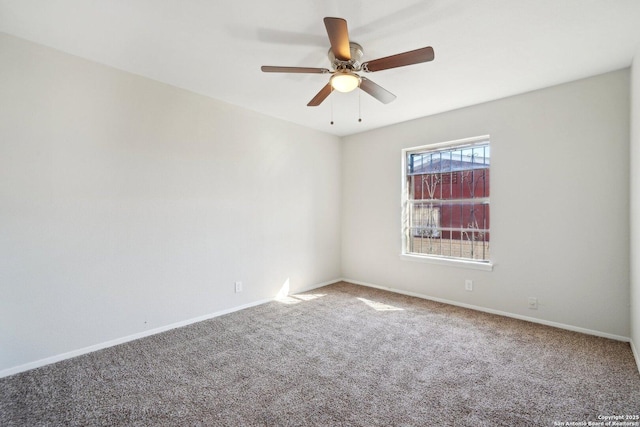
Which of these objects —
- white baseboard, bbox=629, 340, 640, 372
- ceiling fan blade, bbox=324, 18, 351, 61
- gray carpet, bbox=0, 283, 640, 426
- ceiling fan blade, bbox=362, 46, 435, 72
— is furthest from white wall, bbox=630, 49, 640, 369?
ceiling fan blade, bbox=324, 18, 351, 61

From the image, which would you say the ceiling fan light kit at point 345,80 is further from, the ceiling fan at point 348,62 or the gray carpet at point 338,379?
the gray carpet at point 338,379

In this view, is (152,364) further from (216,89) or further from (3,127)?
(216,89)

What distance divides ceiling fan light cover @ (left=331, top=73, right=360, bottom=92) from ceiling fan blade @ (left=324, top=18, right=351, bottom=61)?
123 mm

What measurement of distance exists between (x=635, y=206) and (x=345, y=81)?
101 inches

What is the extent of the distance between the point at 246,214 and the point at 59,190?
1771 millimetres

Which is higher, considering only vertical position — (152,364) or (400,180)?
(400,180)

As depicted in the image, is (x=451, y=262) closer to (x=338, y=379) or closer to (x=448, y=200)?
(x=448, y=200)

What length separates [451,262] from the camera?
12.2ft

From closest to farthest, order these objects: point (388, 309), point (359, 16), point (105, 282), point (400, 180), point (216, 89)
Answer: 1. point (359, 16)
2. point (105, 282)
3. point (216, 89)
4. point (388, 309)
5. point (400, 180)

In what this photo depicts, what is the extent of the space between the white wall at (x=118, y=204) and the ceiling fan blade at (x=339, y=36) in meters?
1.94

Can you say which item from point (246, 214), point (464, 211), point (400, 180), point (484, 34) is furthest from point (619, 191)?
point (246, 214)

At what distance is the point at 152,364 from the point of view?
2.28m

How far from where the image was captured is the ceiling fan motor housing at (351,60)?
2092 millimetres

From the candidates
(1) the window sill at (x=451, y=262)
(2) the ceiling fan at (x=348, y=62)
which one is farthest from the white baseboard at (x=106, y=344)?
(2) the ceiling fan at (x=348, y=62)
